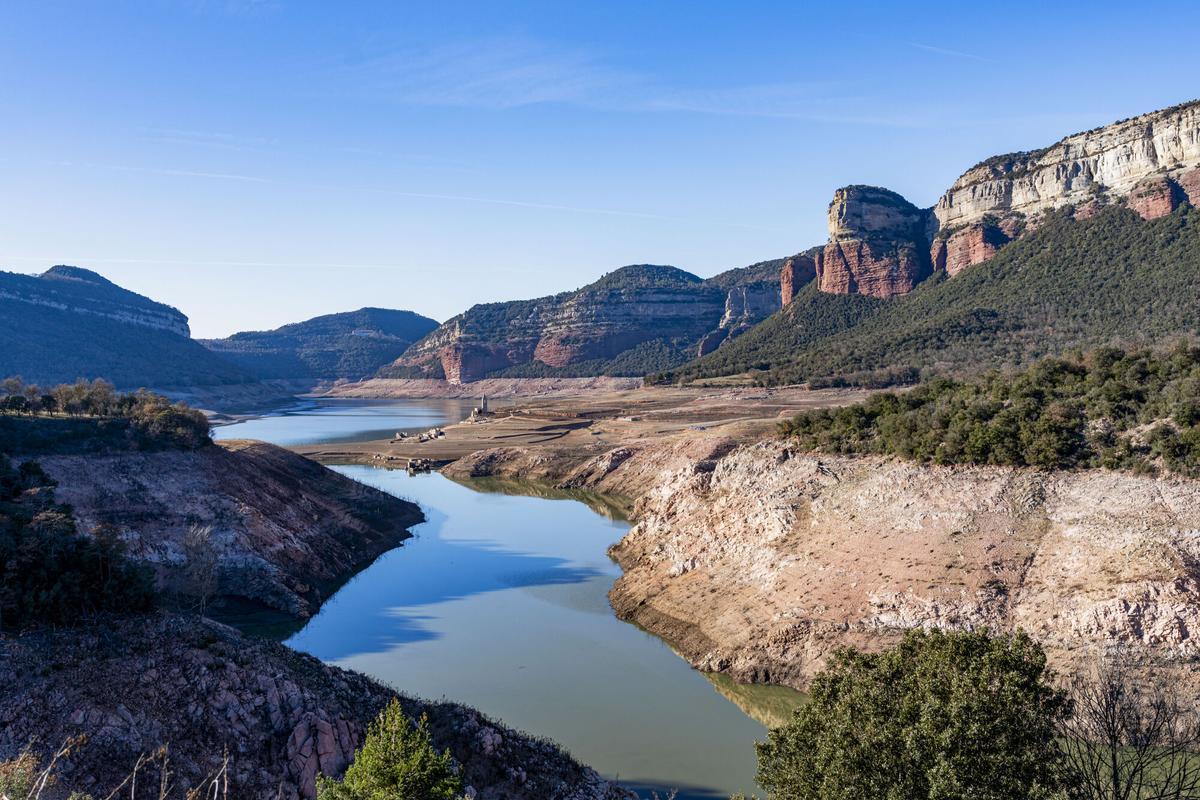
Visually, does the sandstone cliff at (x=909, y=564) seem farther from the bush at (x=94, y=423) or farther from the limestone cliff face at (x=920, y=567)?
the bush at (x=94, y=423)

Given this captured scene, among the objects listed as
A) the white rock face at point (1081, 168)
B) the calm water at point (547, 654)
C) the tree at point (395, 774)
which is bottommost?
the calm water at point (547, 654)

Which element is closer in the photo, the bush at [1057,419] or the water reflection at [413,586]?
the bush at [1057,419]

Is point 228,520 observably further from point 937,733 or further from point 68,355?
point 68,355

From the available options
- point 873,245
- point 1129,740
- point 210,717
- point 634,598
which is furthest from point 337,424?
point 1129,740

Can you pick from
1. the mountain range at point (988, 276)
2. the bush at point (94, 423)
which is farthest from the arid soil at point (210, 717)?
the mountain range at point (988, 276)

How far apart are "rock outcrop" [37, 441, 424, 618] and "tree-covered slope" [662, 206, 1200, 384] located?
71.6 metres

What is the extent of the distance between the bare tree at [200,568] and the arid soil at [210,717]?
578 inches

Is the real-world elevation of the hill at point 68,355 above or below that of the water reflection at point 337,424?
above

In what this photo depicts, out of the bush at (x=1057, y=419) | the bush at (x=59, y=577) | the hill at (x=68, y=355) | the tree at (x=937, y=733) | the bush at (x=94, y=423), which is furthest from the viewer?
the hill at (x=68, y=355)

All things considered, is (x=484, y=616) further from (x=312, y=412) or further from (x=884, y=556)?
(x=312, y=412)

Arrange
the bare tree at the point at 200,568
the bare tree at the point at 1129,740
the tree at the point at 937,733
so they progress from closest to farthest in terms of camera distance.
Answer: the tree at the point at 937,733
the bare tree at the point at 1129,740
the bare tree at the point at 200,568

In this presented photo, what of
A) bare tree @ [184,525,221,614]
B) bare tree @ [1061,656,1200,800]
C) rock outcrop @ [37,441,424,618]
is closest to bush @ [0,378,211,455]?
rock outcrop @ [37,441,424,618]

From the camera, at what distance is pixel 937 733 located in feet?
48.3

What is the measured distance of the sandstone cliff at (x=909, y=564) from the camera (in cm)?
2773
